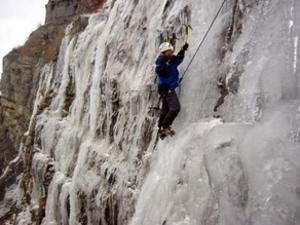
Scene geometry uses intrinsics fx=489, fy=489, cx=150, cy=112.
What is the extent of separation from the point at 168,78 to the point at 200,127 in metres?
1.14

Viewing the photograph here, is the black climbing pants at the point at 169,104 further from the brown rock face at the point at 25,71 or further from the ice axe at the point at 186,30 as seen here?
the brown rock face at the point at 25,71

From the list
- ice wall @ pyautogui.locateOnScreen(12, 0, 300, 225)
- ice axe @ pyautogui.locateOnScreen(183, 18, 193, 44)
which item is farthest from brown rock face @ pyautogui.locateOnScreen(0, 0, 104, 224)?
ice axe @ pyautogui.locateOnScreen(183, 18, 193, 44)

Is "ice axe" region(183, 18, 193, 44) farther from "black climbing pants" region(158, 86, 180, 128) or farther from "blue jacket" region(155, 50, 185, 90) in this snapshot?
"black climbing pants" region(158, 86, 180, 128)

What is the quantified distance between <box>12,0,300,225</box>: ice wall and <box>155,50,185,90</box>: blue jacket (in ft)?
0.83

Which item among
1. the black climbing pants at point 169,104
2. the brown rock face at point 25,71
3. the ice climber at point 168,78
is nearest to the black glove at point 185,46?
the ice climber at point 168,78

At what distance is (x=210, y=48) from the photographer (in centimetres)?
730

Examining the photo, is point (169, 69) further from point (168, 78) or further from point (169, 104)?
point (169, 104)

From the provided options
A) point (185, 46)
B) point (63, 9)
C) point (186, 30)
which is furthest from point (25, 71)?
point (185, 46)

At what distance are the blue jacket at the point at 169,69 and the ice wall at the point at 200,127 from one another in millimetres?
252

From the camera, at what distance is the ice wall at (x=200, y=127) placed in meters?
5.17

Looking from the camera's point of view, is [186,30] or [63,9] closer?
[186,30]

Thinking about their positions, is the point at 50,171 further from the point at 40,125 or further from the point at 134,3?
the point at 134,3

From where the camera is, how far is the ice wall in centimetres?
517

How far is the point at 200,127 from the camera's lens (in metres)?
6.81
